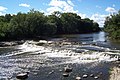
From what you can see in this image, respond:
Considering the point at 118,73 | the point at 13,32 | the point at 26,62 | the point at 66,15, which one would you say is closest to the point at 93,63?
the point at 118,73

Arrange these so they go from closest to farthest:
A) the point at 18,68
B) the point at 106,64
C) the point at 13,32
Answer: the point at 18,68 → the point at 106,64 → the point at 13,32

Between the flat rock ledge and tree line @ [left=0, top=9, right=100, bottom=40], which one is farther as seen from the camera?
tree line @ [left=0, top=9, right=100, bottom=40]

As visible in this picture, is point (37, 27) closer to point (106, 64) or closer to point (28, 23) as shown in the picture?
point (28, 23)

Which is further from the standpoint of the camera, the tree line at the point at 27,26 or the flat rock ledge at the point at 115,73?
the tree line at the point at 27,26

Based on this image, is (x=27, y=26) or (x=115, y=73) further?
(x=27, y=26)

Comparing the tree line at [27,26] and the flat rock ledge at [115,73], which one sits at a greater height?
the tree line at [27,26]

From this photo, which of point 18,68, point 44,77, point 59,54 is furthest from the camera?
point 59,54

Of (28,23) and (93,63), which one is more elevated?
(28,23)

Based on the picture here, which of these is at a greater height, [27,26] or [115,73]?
[27,26]

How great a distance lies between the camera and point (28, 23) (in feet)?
287

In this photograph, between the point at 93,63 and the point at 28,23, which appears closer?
the point at 93,63

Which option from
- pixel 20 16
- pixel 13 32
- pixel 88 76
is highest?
pixel 20 16

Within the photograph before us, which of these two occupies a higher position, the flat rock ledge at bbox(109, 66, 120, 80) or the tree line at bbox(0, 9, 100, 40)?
the tree line at bbox(0, 9, 100, 40)

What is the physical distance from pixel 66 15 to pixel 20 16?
5441 cm
